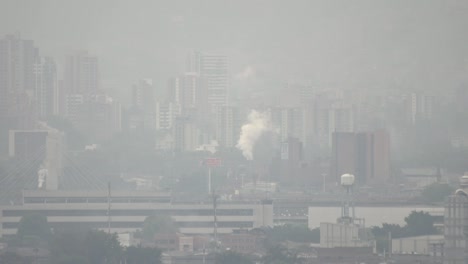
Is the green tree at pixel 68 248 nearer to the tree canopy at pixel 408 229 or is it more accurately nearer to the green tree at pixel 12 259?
the green tree at pixel 12 259

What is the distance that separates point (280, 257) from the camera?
26.4 m

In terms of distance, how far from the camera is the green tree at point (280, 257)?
26172 millimetres

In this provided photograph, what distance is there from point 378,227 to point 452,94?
16.6m

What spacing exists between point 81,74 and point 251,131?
915 centimetres

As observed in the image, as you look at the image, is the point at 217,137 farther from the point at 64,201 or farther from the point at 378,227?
the point at 378,227

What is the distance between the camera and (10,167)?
41.8 meters

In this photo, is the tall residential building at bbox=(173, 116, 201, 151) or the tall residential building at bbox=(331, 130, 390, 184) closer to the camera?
the tall residential building at bbox=(331, 130, 390, 184)

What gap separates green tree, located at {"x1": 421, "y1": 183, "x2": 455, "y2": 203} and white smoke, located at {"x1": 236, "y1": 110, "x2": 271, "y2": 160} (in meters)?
11.3

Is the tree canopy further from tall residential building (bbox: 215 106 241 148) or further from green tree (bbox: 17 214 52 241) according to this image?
tall residential building (bbox: 215 106 241 148)

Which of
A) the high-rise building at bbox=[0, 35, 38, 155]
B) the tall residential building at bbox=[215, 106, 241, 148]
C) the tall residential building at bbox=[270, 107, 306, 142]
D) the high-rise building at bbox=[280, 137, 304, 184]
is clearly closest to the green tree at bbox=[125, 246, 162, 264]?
the high-rise building at bbox=[280, 137, 304, 184]

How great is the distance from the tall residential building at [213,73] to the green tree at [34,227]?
2436cm

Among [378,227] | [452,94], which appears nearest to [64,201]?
[378,227]

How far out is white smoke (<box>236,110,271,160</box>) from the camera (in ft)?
162

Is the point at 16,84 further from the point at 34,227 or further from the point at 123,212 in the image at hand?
the point at 34,227
